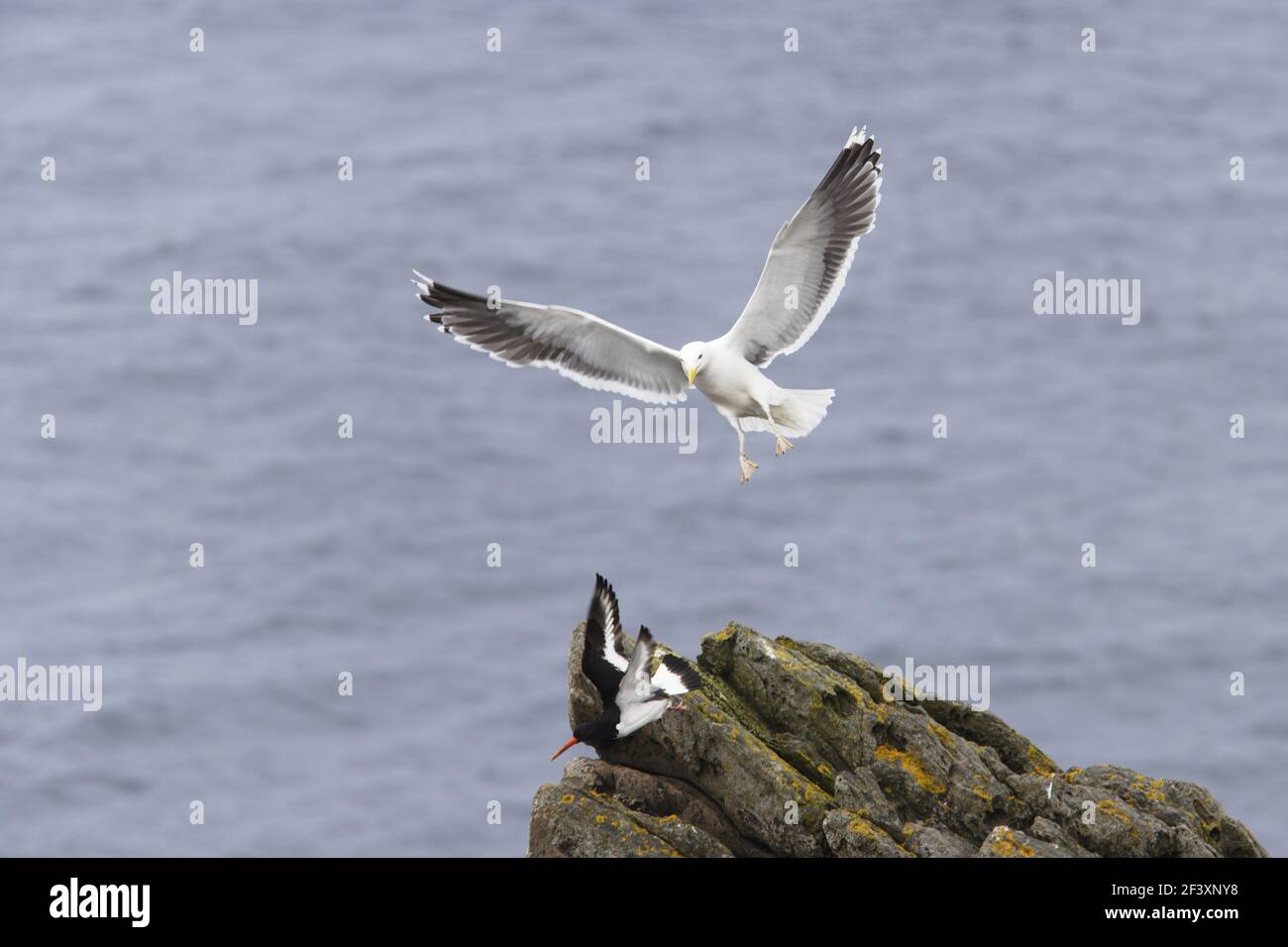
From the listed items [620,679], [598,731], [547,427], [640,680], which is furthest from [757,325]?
[547,427]

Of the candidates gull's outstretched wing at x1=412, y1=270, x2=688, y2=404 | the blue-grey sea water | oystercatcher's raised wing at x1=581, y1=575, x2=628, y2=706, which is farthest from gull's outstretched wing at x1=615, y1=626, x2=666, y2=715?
the blue-grey sea water

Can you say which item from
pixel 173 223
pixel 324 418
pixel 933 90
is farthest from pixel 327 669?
pixel 933 90

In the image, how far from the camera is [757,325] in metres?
24.8

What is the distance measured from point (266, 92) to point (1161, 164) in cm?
8581

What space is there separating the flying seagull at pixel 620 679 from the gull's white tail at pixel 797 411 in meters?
3.85

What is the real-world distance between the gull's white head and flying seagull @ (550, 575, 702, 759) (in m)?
3.31

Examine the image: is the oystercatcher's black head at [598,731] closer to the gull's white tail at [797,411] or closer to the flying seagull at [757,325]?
the flying seagull at [757,325]

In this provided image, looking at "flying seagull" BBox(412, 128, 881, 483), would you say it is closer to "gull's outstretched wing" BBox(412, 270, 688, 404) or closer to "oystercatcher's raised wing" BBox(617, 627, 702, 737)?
"gull's outstretched wing" BBox(412, 270, 688, 404)

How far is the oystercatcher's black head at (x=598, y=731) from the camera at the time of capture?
67.7 ft

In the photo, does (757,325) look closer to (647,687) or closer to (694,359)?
(694,359)

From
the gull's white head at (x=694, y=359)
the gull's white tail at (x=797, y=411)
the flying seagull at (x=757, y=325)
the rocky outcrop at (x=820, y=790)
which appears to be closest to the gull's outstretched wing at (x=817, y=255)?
the flying seagull at (x=757, y=325)

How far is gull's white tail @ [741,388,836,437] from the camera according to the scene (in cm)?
2436

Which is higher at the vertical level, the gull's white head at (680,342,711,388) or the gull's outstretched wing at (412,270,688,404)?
the gull's outstretched wing at (412,270,688,404)
